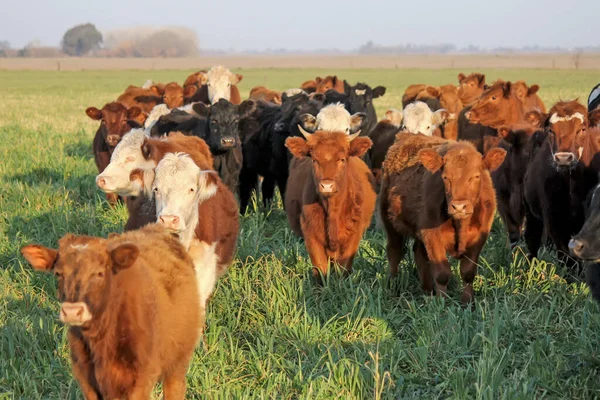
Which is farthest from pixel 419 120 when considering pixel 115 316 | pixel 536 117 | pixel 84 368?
pixel 84 368

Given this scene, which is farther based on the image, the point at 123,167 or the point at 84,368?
the point at 123,167

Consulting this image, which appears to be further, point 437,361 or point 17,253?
point 17,253

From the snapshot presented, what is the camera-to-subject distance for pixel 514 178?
852cm

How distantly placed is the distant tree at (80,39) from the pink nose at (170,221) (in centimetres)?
16513

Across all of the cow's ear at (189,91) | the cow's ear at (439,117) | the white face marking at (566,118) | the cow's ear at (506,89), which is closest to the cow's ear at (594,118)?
the white face marking at (566,118)

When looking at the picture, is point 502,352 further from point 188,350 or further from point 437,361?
point 188,350

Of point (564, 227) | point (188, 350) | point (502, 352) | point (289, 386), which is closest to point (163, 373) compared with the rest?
point (188, 350)

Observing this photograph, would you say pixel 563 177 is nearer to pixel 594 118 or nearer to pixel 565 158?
pixel 565 158

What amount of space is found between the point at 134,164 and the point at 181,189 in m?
1.20

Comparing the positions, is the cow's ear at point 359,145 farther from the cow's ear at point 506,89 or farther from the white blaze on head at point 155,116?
the white blaze on head at point 155,116

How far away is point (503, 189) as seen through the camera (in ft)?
28.7

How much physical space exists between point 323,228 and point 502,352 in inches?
86.9

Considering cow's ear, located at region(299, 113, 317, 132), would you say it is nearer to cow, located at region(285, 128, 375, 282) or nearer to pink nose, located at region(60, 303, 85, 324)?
cow, located at region(285, 128, 375, 282)

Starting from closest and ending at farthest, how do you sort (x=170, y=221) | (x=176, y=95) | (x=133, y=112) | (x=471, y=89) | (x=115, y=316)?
(x=115, y=316)
(x=170, y=221)
(x=133, y=112)
(x=176, y=95)
(x=471, y=89)
